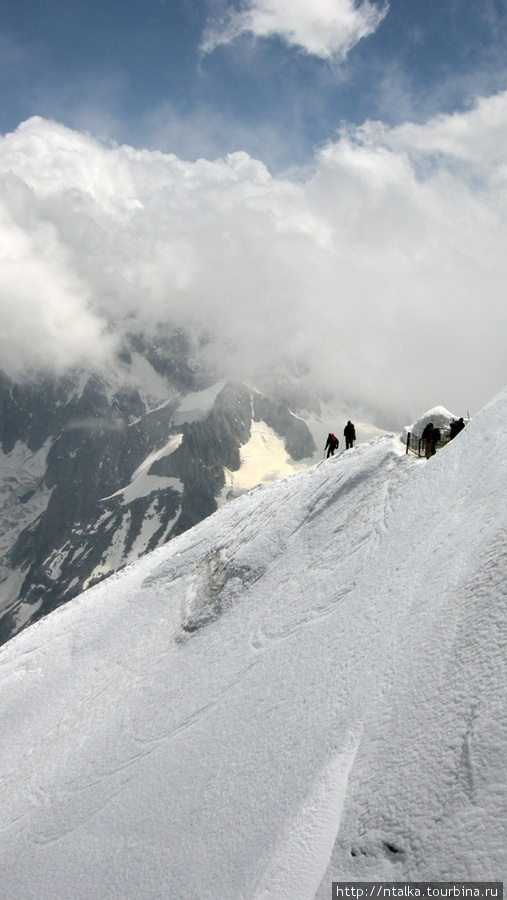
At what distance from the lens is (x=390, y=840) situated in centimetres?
684

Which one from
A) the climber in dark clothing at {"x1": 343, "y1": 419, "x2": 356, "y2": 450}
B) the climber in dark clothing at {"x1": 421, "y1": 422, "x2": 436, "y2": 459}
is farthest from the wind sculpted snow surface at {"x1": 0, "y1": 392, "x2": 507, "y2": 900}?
the climber in dark clothing at {"x1": 343, "y1": 419, "x2": 356, "y2": 450}

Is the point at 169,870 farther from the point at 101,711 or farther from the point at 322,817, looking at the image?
the point at 101,711

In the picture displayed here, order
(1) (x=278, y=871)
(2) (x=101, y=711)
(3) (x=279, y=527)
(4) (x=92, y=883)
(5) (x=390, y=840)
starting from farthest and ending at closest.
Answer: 1. (3) (x=279, y=527)
2. (2) (x=101, y=711)
3. (4) (x=92, y=883)
4. (1) (x=278, y=871)
5. (5) (x=390, y=840)

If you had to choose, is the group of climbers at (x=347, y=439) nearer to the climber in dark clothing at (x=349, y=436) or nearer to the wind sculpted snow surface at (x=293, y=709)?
the climber in dark clothing at (x=349, y=436)

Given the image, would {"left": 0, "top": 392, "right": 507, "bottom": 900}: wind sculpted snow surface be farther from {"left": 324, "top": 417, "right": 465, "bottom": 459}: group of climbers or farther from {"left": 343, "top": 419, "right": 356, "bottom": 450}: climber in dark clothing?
{"left": 343, "top": 419, "right": 356, "bottom": 450}: climber in dark clothing

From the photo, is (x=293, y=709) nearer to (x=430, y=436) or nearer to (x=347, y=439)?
(x=430, y=436)

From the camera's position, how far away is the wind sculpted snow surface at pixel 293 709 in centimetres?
720

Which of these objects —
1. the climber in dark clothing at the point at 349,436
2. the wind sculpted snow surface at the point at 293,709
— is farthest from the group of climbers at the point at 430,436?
the wind sculpted snow surface at the point at 293,709

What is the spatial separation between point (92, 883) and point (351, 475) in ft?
49.1

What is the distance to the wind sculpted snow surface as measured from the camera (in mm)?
7203

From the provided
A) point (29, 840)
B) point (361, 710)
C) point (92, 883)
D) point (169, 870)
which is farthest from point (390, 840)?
point (29, 840)

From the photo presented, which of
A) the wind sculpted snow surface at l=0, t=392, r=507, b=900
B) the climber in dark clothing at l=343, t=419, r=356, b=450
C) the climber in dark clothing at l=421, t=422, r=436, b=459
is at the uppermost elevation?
the climber in dark clothing at l=343, t=419, r=356, b=450

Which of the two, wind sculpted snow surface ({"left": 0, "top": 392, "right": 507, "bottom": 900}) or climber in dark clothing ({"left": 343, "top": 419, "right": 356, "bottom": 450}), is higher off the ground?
climber in dark clothing ({"left": 343, "top": 419, "right": 356, "bottom": 450})

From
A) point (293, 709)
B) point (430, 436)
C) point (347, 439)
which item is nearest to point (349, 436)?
point (347, 439)
